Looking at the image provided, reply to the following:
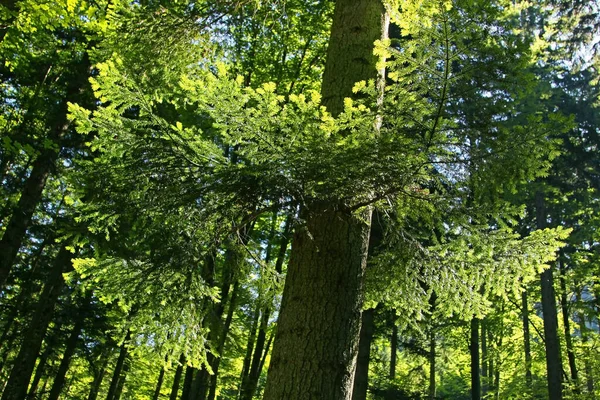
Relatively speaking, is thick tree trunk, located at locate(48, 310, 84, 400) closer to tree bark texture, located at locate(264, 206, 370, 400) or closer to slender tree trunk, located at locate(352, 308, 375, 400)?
slender tree trunk, located at locate(352, 308, 375, 400)

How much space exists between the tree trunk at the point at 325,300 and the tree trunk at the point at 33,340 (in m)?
7.74

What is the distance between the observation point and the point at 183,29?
193 inches

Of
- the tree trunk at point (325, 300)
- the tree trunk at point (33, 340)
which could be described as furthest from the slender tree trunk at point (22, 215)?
the tree trunk at point (325, 300)

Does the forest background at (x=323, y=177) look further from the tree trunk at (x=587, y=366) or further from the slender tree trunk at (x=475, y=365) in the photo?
the tree trunk at (x=587, y=366)

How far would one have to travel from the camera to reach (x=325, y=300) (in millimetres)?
3107

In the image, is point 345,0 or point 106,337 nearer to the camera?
point 345,0

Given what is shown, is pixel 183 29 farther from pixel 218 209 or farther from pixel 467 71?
pixel 467 71

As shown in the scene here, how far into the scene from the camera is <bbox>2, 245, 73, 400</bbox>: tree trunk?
9.24 metres

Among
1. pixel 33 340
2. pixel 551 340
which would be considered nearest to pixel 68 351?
pixel 33 340

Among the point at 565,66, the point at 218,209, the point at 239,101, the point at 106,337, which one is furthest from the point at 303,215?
the point at 565,66

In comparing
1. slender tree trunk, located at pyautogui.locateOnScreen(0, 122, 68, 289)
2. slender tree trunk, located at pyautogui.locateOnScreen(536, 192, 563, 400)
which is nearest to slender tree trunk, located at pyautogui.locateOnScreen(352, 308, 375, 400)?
slender tree trunk, located at pyautogui.locateOnScreen(0, 122, 68, 289)

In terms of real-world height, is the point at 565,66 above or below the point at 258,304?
above

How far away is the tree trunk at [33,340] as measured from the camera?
924 centimetres

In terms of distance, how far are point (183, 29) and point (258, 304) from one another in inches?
122
